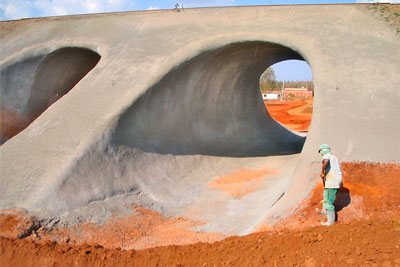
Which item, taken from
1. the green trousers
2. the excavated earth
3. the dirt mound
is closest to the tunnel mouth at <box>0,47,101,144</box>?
the excavated earth

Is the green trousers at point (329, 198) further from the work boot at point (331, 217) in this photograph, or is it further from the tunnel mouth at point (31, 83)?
the tunnel mouth at point (31, 83)

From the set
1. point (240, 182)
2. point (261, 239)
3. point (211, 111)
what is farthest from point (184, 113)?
point (261, 239)

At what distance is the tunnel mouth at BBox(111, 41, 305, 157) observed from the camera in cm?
747

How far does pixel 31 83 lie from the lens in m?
9.63

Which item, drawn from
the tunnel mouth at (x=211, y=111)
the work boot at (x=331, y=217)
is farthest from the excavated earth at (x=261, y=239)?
the tunnel mouth at (x=211, y=111)

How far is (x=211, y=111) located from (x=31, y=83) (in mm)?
5460

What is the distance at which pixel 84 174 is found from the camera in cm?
609

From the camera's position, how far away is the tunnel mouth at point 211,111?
7473 millimetres

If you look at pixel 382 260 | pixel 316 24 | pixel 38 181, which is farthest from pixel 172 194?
pixel 316 24

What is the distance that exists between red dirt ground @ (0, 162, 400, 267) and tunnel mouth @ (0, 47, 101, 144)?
5.47 metres

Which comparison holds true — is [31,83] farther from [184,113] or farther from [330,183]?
[330,183]

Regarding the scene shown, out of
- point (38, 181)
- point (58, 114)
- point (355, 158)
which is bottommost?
point (38, 181)

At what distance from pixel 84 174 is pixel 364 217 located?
15.7 feet

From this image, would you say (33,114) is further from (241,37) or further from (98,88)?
(241,37)
